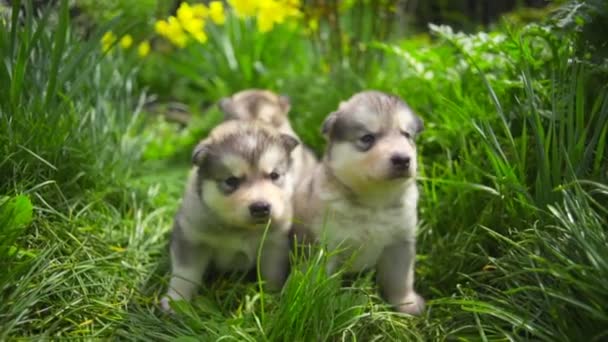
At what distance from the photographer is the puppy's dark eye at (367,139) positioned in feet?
12.1

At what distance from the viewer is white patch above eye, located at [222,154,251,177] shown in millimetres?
3684

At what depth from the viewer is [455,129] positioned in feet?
14.6

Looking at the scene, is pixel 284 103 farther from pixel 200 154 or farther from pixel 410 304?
pixel 410 304

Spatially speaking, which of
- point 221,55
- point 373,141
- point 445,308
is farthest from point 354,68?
point 445,308

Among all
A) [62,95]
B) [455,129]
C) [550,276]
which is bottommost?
[550,276]

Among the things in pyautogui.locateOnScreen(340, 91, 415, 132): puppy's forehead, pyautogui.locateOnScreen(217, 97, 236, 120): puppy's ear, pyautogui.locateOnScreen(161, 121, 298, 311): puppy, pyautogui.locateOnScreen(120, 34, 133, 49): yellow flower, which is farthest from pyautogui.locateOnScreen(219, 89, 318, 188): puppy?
pyautogui.locateOnScreen(120, 34, 133, 49): yellow flower

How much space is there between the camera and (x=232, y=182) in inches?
146

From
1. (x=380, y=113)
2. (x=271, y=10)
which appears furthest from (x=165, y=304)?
(x=271, y=10)

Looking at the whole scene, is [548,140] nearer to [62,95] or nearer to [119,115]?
[62,95]

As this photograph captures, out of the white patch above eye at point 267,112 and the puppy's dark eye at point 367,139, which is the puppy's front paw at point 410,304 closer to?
the puppy's dark eye at point 367,139

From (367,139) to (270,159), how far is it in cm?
58

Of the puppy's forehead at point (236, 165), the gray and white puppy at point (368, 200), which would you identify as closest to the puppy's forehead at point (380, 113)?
the gray and white puppy at point (368, 200)

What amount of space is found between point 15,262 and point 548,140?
2765 mm

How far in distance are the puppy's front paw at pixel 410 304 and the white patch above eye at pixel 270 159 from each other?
1079 millimetres
